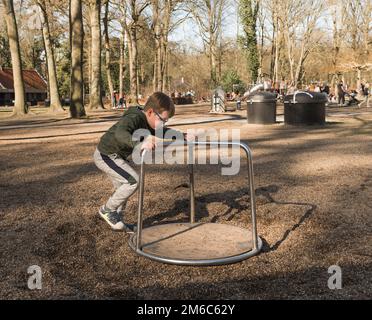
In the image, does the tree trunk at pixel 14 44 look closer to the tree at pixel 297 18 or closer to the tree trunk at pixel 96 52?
the tree trunk at pixel 96 52

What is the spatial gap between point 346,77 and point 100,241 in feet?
231

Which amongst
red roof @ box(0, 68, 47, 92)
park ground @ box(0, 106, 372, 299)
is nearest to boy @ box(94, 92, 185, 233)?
park ground @ box(0, 106, 372, 299)

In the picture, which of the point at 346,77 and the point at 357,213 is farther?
the point at 346,77

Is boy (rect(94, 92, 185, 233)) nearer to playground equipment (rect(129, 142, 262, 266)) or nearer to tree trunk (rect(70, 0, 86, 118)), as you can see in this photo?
playground equipment (rect(129, 142, 262, 266))

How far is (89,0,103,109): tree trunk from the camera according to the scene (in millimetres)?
23469

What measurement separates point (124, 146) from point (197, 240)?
1106 millimetres

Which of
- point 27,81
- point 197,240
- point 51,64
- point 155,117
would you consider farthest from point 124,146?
point 27,81

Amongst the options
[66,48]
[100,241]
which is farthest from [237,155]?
[66,48]

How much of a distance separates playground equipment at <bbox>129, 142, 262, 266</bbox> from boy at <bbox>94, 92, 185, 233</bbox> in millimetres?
287

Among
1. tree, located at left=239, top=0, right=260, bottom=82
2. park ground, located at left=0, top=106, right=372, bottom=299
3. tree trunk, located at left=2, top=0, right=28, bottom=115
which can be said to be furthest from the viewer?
tree, located at left=239, top=0, right=260, bottom=82

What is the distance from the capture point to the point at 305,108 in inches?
593

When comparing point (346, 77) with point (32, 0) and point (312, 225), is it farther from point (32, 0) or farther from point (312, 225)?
point (312, 225)

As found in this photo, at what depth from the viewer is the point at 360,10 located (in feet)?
141

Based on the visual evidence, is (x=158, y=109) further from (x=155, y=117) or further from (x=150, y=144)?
(x=150, y=144)
